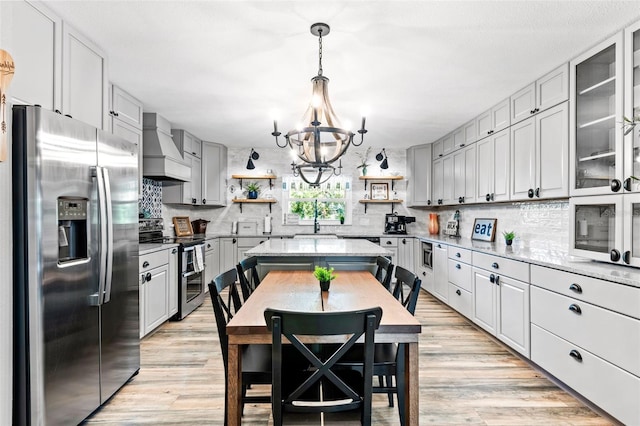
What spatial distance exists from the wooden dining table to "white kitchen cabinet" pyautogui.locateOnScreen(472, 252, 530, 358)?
130cm

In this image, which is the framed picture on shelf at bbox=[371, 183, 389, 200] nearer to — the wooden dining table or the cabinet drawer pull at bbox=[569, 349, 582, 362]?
the wooden dining table

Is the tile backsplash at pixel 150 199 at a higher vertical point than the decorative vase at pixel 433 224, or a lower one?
higher

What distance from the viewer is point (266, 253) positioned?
304 centimetres

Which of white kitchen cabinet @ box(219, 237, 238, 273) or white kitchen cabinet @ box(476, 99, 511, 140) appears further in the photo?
white kitchen cabinet @ box(219, 237, 238, 273)

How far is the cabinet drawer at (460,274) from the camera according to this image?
3852 millimetres

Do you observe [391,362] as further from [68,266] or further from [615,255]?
[68,266]

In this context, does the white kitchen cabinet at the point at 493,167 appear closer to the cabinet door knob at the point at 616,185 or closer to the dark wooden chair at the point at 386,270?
the cabinet door knob at the point at 616,185

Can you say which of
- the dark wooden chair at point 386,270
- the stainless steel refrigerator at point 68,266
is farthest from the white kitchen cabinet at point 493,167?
the stainless steel refrigerator at point 68,266

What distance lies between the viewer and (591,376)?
2.12 meters

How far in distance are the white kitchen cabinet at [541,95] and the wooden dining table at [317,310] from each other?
85.3 inches

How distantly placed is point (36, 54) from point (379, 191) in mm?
5222

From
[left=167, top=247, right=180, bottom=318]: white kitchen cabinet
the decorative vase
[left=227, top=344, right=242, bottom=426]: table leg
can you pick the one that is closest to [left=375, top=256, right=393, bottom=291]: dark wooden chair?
[left=227, top=344, right=242, bottom=426]: table leg

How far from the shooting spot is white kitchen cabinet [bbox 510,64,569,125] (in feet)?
9.34

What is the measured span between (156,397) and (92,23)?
8.13ft
